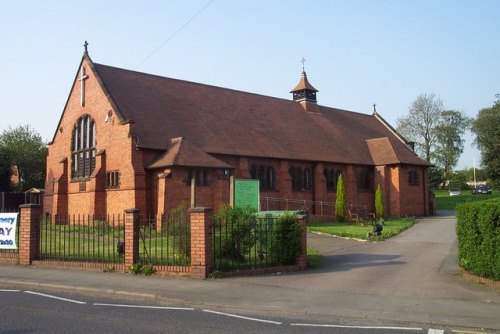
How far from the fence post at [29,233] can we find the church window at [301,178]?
21.2 meters

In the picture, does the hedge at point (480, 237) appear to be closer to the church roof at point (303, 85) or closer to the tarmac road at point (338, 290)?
the tarmac road at point (338, 290)

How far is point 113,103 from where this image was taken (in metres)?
29.5

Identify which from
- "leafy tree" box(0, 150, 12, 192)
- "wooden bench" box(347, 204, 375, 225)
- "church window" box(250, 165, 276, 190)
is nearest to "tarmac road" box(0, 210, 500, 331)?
"church window" box(250, 165, 276, 190)

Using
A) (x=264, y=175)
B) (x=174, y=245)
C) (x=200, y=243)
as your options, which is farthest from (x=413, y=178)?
(x=200, y=243)

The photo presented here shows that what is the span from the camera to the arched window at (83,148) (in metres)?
31.7

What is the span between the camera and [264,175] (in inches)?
1313

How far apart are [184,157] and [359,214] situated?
16485mm

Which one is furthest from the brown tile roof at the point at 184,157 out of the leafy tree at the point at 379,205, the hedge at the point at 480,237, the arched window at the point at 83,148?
the hedge at the point at 480,237

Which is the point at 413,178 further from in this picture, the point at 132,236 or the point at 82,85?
the point at 132,236

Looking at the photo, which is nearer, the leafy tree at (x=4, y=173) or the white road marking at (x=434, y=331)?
the white road marking at (x=434, y=331)

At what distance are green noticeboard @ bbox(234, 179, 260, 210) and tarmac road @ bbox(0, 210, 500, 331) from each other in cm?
353

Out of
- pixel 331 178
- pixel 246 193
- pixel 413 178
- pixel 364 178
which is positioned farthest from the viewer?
pixel 413 178

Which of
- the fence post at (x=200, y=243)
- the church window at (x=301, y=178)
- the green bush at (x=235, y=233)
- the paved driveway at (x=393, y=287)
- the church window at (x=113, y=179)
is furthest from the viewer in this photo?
the church window at (x=301, y=178)

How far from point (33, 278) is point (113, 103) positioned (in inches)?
684
